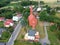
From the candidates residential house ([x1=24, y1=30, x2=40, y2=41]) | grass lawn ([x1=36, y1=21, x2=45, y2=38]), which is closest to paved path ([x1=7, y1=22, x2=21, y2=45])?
residential house ([x1=24, y1=30, x2=40, y2=41])

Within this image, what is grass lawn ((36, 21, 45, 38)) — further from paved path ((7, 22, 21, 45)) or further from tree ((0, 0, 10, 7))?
tree ((0, 0, 10, 7))

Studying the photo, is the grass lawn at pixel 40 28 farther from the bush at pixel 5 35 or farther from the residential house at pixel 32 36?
the bush at pixel 5 35

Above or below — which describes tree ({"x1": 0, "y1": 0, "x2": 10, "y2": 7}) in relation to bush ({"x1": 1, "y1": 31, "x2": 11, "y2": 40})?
below

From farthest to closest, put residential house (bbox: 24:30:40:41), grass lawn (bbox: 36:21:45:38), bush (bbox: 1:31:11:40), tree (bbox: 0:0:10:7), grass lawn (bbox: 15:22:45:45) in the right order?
tree (bbox: 0:0:10:7) → grass lawn (bbox: 36:21:45:38) → bush (bbox: 1:31:11:40) → residential house (bbox: 24:30:40:41) → grass lawn (bbox: 15:22:45:45)

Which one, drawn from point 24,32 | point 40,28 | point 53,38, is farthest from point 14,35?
point 53,38

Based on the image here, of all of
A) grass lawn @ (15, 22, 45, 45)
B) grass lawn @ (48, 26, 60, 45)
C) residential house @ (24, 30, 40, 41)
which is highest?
residential house @ (24, 30, 40, 41)

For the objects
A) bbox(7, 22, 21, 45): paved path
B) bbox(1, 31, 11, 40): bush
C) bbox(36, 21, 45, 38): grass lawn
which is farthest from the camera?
bbox(36, 21, 45, 38): grass lawn

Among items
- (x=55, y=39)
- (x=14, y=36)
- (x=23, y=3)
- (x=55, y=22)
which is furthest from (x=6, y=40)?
(x=23, y=3)

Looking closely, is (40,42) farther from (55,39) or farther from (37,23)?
(37,23)

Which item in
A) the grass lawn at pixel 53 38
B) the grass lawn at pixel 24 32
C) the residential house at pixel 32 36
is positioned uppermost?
the residential house at pixel 32 36

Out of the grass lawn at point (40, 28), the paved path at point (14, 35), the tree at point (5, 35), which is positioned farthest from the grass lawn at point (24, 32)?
the tree at point (5, 35)

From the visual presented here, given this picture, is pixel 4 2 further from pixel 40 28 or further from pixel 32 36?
pixel 32 36
